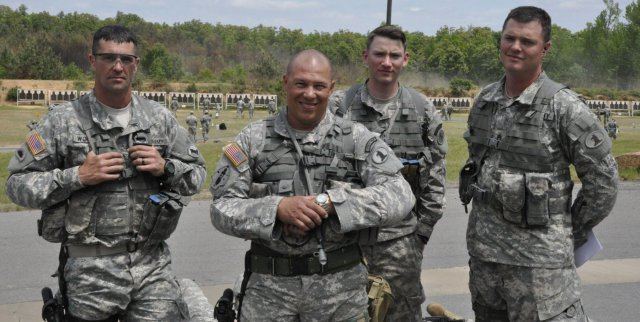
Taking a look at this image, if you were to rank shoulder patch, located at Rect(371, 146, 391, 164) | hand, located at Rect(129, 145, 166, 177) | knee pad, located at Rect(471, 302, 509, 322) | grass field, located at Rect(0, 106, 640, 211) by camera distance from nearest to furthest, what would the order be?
shoulder patch, located at Rect(371, 146, 391, 164), hand, located at Rect(129, 145, 166, 177), knee pad, located at Rect(471, 302, 509, 322), grass field, located at Rect(0, 106, 640, 211)

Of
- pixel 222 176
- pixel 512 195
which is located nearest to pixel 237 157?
pixel 222 176

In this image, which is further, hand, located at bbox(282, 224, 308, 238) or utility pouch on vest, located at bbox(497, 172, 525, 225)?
utility pouch on vest, located at bbox(497, 172, 525, 225)

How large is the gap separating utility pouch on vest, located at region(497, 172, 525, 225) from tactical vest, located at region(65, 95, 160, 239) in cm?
194

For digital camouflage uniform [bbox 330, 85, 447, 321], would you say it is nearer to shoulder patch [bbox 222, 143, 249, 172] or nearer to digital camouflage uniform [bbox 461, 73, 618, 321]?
digital camouflage uniform [bbox 461, 73, 618, 321]

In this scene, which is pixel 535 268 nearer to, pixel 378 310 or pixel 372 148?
pixel 378 310

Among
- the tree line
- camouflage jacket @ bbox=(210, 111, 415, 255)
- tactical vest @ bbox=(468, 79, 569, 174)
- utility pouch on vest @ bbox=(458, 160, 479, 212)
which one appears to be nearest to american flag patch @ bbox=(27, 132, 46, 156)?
camouflage jacket @ bbox=(210, 111, 415, 255)

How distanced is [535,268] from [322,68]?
1.68m

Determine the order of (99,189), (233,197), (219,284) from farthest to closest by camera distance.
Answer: (219,284), (99,189), (233,197)

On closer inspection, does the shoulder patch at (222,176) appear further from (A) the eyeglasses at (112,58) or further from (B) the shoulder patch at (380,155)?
(A) the eyeglasses at (112,58)

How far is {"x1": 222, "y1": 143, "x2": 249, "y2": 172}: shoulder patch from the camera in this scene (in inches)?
148

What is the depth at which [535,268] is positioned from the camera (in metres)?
4.43

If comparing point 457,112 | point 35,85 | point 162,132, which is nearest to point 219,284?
point 162,132

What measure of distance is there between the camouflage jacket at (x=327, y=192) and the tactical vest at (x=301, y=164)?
3 centimetres

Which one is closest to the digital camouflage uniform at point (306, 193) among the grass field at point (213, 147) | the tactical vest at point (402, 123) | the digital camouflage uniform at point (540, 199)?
the digital camouflage uniform at point (540, 199)
